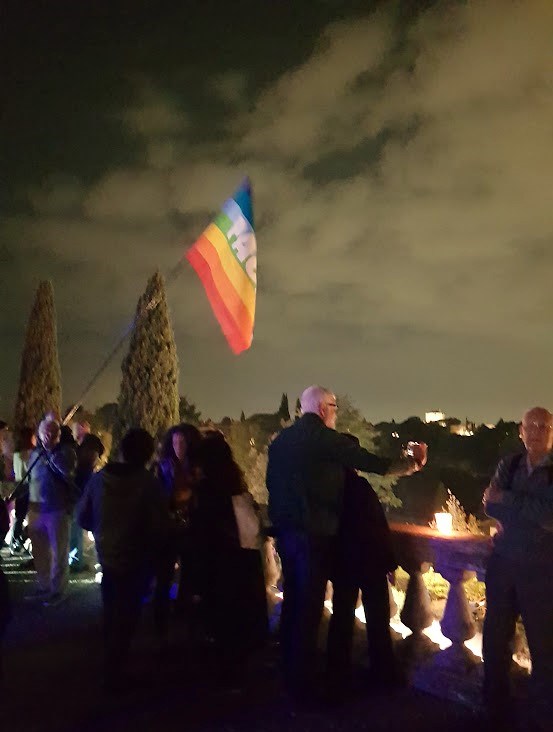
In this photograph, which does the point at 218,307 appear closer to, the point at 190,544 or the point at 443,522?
the point at 190,544

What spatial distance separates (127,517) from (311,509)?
1.28 meters

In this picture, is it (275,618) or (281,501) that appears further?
(275,618)

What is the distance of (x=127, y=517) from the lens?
4.32 meters

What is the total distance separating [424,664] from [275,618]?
1.56m

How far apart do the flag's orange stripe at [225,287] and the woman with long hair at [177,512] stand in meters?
1.59

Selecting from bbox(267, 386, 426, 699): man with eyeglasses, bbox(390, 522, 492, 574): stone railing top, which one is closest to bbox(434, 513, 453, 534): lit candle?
bbox(390, 522, 492, 574): stone railing top

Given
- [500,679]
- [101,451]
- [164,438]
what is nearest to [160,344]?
[101,451]

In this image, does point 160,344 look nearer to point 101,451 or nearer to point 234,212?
point 101,451

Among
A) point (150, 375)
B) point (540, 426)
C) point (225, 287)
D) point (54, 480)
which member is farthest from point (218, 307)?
point (150, 375)

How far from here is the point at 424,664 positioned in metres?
4.16

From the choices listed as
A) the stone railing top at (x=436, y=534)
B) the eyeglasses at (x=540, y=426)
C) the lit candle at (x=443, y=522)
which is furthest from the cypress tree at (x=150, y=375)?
the eyeglasses at (x=540, y=426)

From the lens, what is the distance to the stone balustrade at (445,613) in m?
3.95

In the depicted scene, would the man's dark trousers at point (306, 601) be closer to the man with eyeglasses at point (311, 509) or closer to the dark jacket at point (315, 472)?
the man with eyeglasses at point (311, 509)

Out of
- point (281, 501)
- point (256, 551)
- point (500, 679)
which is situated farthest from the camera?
point (256, 551)
